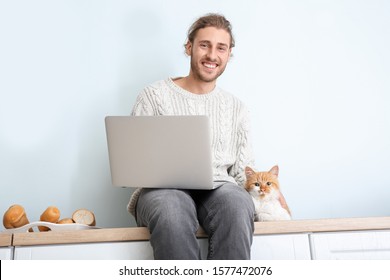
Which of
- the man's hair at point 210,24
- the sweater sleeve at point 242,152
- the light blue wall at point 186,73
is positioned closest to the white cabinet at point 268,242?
the sweater sleeve at point 242,152

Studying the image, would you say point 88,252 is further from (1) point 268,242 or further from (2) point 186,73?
(2) point 186,73

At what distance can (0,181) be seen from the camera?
1.55 meters

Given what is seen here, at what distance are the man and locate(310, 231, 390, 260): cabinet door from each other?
200mm

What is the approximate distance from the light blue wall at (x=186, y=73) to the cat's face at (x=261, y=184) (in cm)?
33

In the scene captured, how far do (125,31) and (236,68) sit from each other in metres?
0.46

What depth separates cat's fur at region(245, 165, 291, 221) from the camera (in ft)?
4.06

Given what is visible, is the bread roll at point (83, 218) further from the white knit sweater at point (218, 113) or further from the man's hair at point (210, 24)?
the man's hair at point (210, 24)

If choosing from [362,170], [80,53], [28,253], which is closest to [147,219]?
[28,253]

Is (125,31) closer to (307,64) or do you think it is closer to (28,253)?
(307,64)

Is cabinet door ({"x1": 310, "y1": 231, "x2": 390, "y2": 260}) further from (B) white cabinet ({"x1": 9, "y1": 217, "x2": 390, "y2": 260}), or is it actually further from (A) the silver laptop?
(A) the silver laptop

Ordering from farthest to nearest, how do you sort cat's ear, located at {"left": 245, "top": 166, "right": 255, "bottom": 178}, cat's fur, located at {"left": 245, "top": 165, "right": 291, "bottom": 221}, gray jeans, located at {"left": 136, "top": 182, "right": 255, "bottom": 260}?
1. cat's ear, located at {"left": 245, "top": 166, "right": 255, "bottom": 178}
2. cat's fur, located at {"left": 245, "top": 165, "right": 291, "bottom": 221}
3. gray jeans, located at {"left": 136, "top": 182, "right": 255, "bottom": 260}

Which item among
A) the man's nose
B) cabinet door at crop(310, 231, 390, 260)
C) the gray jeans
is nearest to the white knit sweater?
the man's nose

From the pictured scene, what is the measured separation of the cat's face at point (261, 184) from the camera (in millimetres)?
1297

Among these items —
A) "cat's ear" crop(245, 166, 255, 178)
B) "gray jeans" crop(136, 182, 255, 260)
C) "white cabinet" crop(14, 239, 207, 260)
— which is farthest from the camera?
"cat's ear" crop(245, 166, 255, 178)
